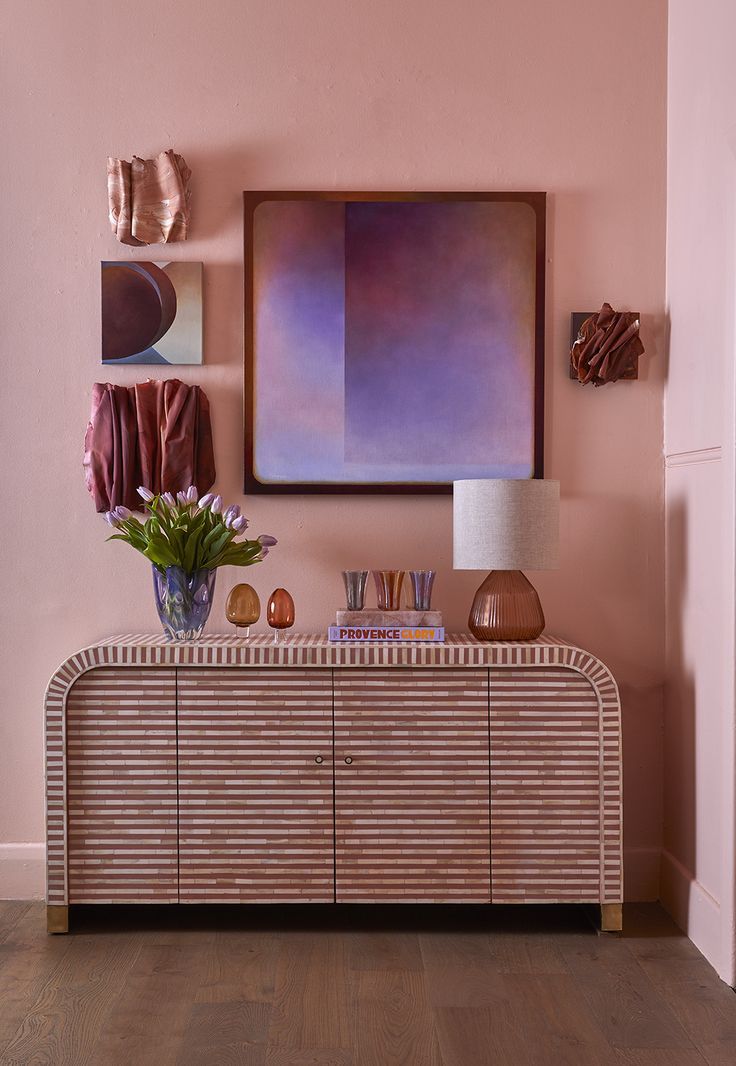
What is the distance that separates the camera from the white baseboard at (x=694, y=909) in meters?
2.60

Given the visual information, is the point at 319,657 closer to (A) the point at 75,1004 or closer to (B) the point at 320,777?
(B) the point at 320,777

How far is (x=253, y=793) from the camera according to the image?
9.18 feet

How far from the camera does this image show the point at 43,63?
3.15 metres

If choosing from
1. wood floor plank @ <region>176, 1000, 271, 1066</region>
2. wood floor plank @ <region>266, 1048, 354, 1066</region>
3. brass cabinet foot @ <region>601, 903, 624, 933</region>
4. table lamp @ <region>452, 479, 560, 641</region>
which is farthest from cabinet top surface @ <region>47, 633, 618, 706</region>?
wood floor plank @ <region>266, 1048, 354, 1066</region>

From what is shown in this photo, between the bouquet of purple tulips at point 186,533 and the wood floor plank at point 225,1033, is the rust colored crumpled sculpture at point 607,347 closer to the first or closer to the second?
the bouquet of purple tulips at point 186,533

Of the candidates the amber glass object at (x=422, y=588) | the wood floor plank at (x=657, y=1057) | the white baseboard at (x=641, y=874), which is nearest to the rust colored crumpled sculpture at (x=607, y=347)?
the amber glass object at (x=422, y=588)

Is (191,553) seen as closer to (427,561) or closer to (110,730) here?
(110,730)

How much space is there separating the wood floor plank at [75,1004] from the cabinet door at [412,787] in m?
0.61

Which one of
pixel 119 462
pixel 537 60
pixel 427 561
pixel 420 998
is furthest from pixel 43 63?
pixel 420 998

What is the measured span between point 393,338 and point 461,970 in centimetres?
179

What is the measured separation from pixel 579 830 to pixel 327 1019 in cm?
86

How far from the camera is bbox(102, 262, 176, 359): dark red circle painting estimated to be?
10.3 ft

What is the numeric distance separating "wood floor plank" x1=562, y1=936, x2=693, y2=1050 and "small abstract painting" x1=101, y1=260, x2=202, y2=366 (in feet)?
6.62

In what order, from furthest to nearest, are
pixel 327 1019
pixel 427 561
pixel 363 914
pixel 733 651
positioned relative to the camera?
pixel 427 561 < pixel 363 914 < pixel 733 651 < pixel 327 1019
